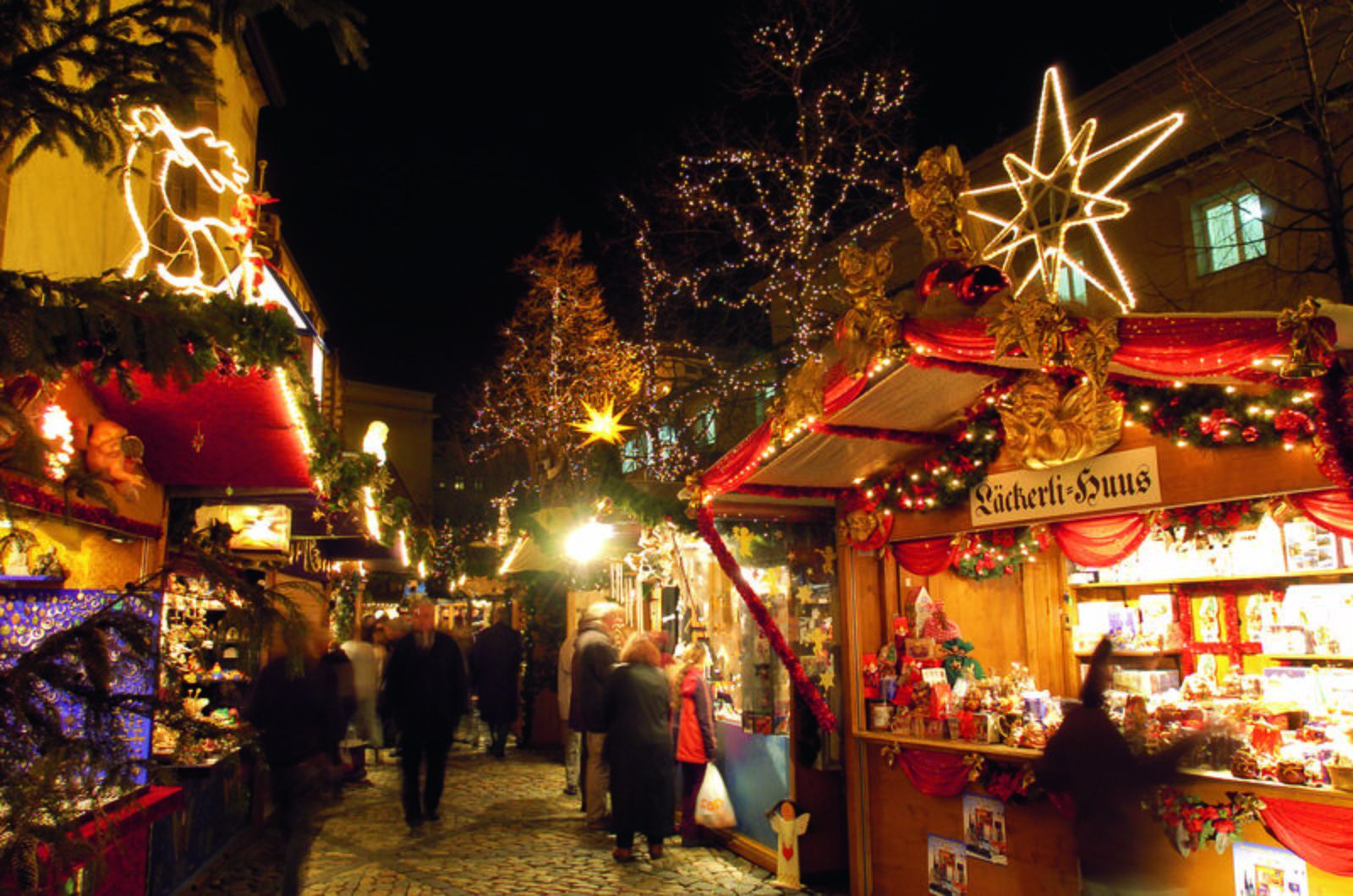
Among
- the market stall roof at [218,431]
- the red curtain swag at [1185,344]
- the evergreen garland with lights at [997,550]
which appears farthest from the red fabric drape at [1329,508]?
the market stall roof at [218,431]

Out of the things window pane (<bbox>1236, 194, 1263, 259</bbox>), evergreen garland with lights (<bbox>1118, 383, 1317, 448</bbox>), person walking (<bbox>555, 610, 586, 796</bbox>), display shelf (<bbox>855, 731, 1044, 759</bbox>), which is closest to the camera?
evergreen garland with lights (<bbox>1118, 383, 1317, 448</bbox>)

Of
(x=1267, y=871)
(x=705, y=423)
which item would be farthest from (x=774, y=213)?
(x=1267, y=871)

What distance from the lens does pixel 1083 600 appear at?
920 cm

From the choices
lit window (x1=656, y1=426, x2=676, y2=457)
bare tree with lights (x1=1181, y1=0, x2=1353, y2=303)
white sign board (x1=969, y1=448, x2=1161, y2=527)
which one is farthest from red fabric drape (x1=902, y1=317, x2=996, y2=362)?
lit window (x1=656, y1=426, x2=676, y2=457)

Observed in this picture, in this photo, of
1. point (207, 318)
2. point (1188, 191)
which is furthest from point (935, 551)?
point (1188, 191)

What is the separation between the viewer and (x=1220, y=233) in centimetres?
1305

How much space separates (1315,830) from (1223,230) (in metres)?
10.4

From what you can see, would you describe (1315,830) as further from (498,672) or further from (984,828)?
(498,672)

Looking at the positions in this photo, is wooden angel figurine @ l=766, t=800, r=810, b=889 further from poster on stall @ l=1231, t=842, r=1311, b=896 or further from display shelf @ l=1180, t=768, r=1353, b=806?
poster on stall @ l=1231, t=842, r=1311, b=896

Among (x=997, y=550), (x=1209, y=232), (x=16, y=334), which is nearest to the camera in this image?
(x=16, y=334)

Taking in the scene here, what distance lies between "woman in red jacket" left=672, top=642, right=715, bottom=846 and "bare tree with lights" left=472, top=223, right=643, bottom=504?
10628mm

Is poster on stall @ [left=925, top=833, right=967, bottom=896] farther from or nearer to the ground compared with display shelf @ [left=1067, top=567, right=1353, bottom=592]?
nearer to the ground

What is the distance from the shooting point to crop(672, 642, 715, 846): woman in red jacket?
29.0 ft

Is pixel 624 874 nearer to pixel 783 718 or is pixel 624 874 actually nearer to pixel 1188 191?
pixel 783 718
